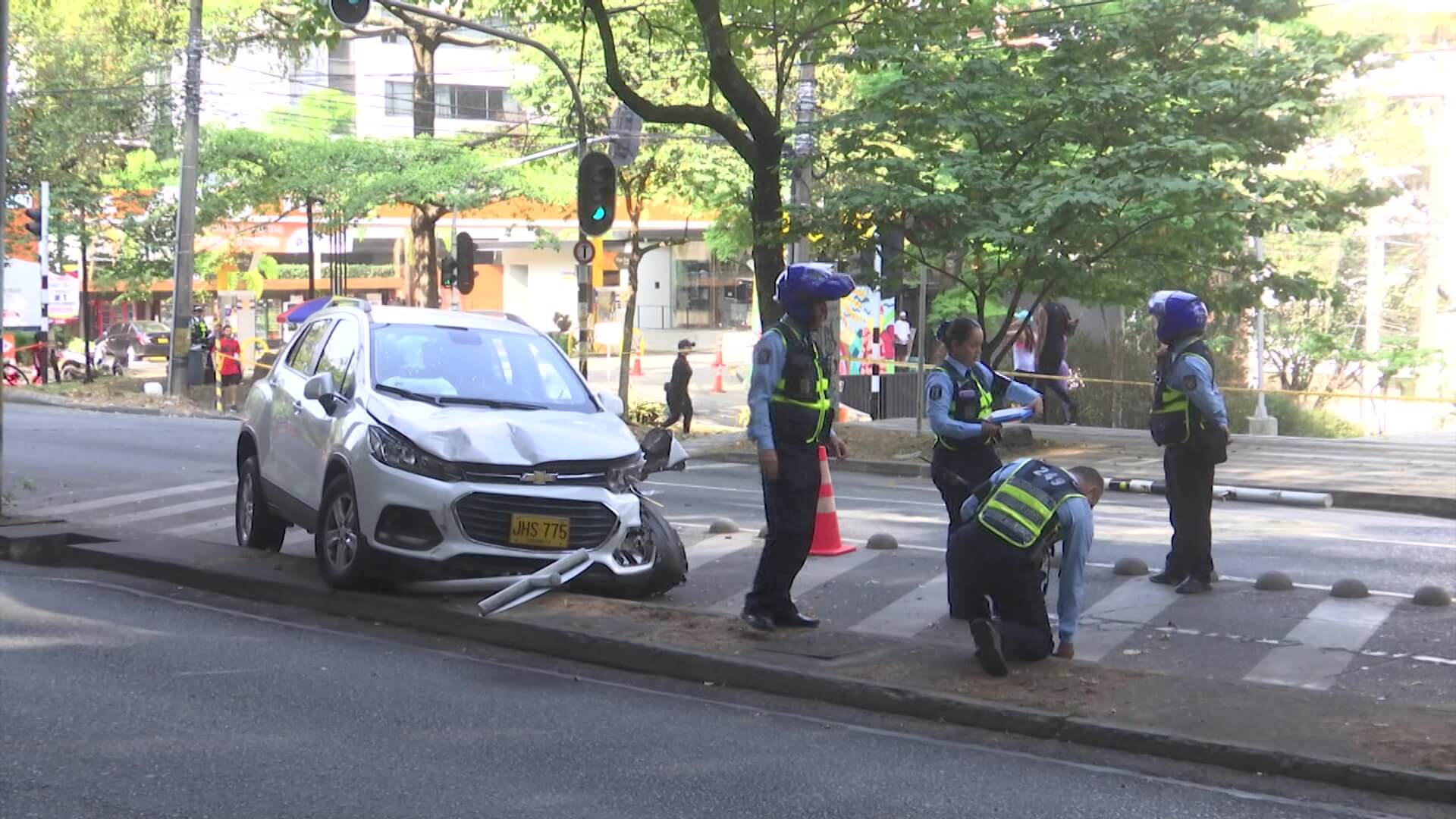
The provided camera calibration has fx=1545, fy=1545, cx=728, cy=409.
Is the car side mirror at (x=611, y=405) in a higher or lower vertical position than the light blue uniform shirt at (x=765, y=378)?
lower

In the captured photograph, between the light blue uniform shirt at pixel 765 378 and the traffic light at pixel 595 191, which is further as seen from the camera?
the traffic light at pixel 595 191

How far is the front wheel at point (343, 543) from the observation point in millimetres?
8398

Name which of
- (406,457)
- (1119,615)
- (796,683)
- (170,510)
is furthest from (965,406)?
(170,510)

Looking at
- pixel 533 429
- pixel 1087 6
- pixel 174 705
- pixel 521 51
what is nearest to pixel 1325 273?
pixel 1087 6

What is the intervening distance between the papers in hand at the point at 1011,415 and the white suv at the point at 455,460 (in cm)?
208

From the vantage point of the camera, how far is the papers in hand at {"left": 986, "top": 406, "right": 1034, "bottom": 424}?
25.2ft

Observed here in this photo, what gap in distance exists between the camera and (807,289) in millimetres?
7582

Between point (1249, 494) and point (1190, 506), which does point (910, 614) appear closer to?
point (1190, 506)

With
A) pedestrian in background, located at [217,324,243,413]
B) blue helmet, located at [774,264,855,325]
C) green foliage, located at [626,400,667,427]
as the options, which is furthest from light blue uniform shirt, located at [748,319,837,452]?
pedestrian in background, located at [217,324,243,413]

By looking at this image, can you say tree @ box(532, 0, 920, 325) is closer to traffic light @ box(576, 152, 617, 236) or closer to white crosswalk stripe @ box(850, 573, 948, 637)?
traffic light @ box(576, 152, 617, 236)

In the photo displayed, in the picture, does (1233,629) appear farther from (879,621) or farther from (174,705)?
(174,705)

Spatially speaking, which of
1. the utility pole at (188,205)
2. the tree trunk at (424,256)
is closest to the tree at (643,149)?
the tree trunk at (424,256)

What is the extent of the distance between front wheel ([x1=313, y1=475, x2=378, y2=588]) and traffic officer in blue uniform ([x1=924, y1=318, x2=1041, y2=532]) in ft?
10.2

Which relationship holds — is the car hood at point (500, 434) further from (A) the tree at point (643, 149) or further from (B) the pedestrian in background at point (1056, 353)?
(A) the tree at point (643, 149)
